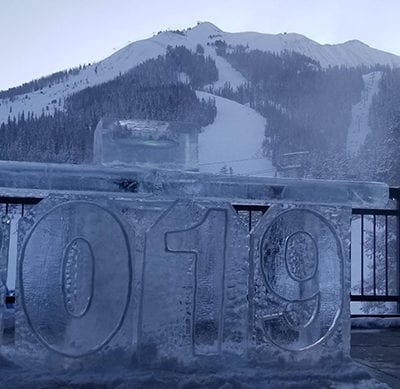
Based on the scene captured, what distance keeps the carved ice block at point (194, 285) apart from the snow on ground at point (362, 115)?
220ft

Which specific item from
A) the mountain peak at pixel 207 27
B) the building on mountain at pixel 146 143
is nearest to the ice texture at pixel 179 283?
the building on mountain at pixel 146 143

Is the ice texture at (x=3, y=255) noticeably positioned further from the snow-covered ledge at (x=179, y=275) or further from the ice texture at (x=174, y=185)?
the ice texture at (x=174, y=185)

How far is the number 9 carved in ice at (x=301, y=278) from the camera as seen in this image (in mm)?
2072

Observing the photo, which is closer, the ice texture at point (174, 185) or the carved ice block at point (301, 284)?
the ice texture at point (174, 185)

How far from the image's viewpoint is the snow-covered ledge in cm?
192

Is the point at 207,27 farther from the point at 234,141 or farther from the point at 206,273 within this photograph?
the point at 206,273

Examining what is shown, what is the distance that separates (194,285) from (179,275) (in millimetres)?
73

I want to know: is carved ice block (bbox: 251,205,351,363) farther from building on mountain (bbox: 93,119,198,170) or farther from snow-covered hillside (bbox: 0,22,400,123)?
snow-covered hillside (bbox: 0,22,400,123)

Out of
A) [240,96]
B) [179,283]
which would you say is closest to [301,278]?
[179,283]

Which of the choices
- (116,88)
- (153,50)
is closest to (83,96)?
(116,88)

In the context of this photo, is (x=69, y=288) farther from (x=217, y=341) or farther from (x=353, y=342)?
(x=353, y=342)

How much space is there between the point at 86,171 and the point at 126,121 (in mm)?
332

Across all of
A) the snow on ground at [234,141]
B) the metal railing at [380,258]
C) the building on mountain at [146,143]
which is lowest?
the metal railing at [380,258]

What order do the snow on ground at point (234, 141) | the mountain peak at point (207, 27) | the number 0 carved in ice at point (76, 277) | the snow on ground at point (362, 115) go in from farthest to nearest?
the mountain peak at point (207, 27) → the snow on ground at point (362, 115) → the snow on ground at point (234, 141) → the number 0 carved in ice at point (76, 277)
